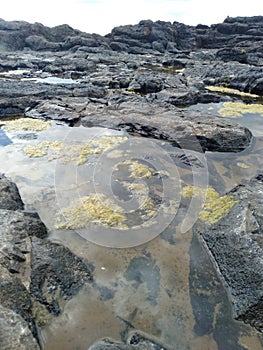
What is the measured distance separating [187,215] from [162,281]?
7.14 feet

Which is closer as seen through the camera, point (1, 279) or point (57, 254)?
point (1, 279)

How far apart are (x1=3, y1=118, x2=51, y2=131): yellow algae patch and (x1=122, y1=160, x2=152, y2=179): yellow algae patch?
210 inches

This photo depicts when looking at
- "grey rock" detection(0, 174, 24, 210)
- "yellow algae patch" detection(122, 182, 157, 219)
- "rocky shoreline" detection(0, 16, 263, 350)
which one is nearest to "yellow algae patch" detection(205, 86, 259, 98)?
"rocky shoreline" detection(0, 16, 263, 350)

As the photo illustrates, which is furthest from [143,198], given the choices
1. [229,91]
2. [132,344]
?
[229,91]

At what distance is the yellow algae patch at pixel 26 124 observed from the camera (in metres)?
12.6

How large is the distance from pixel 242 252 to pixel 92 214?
3.48 meters

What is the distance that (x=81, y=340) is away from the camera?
413cm

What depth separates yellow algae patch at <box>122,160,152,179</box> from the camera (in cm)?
880

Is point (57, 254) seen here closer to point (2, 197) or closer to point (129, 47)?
point (2, 197)

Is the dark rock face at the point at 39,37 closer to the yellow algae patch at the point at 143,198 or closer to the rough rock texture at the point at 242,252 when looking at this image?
the yellow algae patch at the point at 143,198

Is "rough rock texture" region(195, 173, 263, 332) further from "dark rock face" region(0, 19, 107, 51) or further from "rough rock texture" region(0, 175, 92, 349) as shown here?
"dark rock face" region(0, 19, 107, 51)

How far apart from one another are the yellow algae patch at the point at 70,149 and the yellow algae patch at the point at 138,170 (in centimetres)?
150

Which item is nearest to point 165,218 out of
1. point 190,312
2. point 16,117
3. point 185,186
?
point 185,186

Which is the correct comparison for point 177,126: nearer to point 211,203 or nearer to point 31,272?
point 211,203
